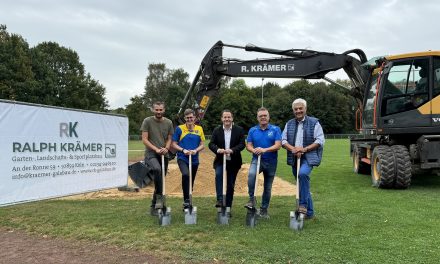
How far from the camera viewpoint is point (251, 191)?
6648mm

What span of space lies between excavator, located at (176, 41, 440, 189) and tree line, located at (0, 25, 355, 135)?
13909 millimetres

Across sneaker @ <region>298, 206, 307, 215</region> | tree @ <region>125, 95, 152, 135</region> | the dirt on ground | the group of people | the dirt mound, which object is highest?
tree @ <region>125, 95, 152, 135</region>

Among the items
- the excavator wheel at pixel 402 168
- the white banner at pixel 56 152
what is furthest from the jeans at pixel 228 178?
the excavator wheel at pixel 402 168

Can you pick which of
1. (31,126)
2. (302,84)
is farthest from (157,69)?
(31,126)

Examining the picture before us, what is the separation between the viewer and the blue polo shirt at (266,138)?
266 inches

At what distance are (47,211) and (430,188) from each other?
29.5ft

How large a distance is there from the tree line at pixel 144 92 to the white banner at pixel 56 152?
19858mm

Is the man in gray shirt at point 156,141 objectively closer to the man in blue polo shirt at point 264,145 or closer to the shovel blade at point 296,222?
the man in blue polo shirt at point 264,145

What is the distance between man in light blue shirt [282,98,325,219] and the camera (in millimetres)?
6602

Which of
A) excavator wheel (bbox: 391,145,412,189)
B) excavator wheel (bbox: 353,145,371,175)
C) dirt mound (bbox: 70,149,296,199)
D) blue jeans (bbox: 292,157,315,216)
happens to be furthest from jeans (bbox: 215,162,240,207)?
excavator wheel (bbox: 353,145,371,175)

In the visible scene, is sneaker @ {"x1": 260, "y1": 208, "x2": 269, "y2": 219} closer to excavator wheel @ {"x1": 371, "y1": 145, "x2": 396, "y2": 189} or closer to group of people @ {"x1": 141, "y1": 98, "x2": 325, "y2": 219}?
group of people @ {"x1": 141, "y1": 98, "x2": 325, "y2": 219}

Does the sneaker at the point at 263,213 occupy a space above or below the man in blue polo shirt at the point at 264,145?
below

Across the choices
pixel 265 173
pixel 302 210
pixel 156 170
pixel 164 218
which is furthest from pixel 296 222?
pixel 156 170

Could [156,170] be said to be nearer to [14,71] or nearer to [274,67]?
[274,67]
